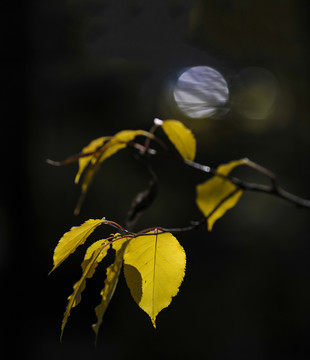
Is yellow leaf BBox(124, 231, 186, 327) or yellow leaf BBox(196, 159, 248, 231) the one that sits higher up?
yellow leaf BBox(196, 159, 248, 231)

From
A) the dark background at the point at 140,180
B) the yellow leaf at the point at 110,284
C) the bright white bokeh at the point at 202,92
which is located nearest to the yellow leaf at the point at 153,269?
the yellow leaf at the point at 110,284

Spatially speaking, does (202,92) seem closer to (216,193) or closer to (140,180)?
(140,180)

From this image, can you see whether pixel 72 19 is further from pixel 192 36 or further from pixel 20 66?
pixel 192 36

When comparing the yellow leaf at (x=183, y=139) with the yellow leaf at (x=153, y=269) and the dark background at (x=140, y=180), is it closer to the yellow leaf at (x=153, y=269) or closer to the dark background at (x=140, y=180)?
the yellow leaf at (x=153, y=269)

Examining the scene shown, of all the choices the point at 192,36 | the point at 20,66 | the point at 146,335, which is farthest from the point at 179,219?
the point at 20,66

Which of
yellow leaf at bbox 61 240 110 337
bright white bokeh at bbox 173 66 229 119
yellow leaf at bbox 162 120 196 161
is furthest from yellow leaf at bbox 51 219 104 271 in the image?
bright white bokeh at bbox 173 66 229 119

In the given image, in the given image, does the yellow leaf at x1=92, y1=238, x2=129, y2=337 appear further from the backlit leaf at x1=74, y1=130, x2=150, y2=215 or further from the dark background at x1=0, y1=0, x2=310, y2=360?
the dark background at x1=0, y1=0, x2=310, y2=360

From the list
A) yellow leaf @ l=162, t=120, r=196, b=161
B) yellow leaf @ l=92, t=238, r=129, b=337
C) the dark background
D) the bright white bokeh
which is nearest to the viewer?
yellow leaf @ l=92, t=238, r=129, b=337
